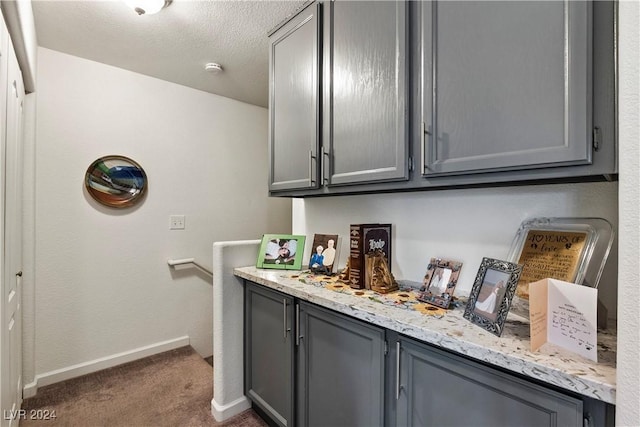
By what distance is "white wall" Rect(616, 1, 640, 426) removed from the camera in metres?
0.57

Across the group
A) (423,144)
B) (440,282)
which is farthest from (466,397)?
(423,144)

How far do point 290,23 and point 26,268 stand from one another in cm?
242

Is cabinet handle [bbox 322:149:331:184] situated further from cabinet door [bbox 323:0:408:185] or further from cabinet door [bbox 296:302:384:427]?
cabinet door [bbox 296:302:384:427]

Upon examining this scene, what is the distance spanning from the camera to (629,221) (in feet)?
1.92

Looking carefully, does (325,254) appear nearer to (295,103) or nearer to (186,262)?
(295,103)

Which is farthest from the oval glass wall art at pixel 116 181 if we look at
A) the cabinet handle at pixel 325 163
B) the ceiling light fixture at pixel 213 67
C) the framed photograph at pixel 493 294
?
the framed photograph at pixel 493 294

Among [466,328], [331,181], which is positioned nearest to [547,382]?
[466,328]

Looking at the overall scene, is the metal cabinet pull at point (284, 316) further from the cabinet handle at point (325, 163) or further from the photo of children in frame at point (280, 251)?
the cabinet handle at point (325, 163)

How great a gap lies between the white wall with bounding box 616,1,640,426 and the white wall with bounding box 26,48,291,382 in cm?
294

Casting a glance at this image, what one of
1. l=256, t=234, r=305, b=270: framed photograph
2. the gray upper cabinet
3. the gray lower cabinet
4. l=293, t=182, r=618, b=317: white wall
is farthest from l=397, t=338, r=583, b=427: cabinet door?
l=256, t=234, r=305, b=270: framed photograph

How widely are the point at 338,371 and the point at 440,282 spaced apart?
559 mm

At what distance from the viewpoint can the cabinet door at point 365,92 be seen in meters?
1.18

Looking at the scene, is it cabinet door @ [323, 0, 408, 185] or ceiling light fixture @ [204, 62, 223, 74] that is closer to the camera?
cabinet door @ [323, 0, 408, 185]

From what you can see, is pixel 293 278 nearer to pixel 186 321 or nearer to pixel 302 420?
pixel 302 420
